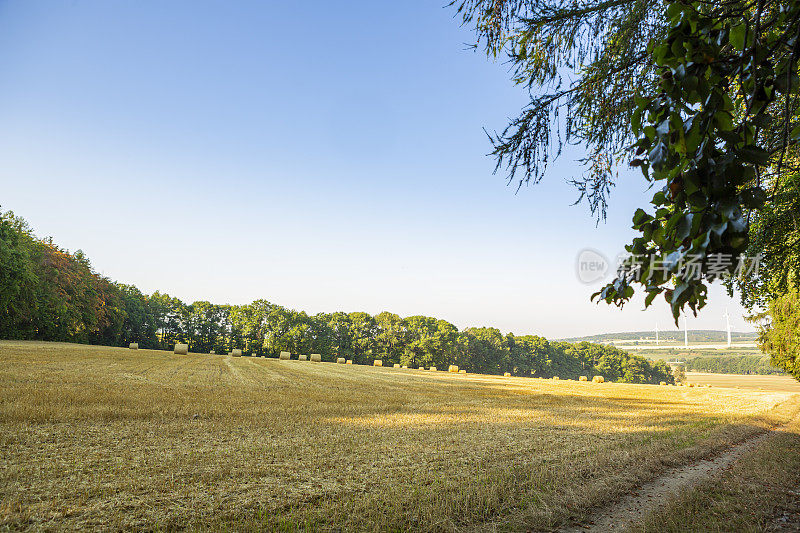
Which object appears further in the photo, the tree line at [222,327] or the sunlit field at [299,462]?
the tree line at [222,327]

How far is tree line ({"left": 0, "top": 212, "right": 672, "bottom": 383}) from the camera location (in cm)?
4694

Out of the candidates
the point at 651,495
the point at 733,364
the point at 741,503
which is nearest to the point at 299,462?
the point at 651,495

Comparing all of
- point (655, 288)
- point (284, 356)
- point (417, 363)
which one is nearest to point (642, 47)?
point (655, 288)

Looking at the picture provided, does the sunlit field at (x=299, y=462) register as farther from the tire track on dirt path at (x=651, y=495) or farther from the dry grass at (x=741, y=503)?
the dry grass at (x=741, y=503)

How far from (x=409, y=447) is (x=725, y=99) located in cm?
724

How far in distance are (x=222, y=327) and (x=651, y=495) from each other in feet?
292

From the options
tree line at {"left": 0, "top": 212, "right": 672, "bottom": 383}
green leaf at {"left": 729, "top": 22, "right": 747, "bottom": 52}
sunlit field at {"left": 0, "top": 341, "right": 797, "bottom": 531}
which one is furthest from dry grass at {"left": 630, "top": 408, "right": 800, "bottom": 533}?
tree line at {"left": 0, "top": 212, "right": 672, "bottom": 383}

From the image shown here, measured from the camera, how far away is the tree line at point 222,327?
46938mm

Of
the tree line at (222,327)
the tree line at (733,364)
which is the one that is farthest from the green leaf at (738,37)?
the tree line at (733,364)

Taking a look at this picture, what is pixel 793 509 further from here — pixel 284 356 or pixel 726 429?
pixel 284 356

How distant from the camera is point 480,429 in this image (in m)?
9.70

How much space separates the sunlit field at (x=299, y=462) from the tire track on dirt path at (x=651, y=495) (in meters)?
0.17

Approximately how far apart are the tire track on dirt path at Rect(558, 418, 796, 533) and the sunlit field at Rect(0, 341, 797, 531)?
0.17m

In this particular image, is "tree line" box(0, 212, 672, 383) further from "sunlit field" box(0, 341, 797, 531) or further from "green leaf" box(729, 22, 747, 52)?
"green leaf" box(729, 22, 747, 52)
